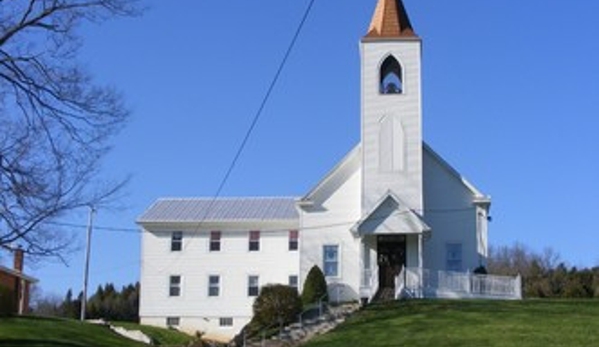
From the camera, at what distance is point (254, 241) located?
161 ft

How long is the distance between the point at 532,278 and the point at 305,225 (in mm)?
19937

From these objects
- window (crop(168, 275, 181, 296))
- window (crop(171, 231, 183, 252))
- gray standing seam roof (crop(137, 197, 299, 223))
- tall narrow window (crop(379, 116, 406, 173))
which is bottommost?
window (crop(168, 275, 181, 296))

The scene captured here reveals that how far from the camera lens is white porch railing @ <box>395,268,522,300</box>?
1518 inches

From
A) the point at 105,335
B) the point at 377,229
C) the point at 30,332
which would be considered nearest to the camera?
the point at 30,332

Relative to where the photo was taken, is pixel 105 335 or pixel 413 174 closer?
pixel 105 335

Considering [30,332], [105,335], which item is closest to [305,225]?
[105,335]

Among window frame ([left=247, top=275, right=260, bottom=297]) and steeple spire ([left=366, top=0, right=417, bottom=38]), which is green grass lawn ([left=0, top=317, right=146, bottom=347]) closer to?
window frame ([left=247, top=275, right=260, bottom=297])

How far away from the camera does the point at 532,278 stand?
56.5 metres

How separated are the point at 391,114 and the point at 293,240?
32.8 ft

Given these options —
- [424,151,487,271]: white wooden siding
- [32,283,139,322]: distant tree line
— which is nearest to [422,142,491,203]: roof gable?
[424,151,487,271]: white wooden siding

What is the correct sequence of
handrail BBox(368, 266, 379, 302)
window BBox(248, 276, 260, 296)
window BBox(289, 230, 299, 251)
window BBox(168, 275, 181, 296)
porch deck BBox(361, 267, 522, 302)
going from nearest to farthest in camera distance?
porch deck BBox(361, 267, 522, 302) < handrail BBox(368, 266, 379, 302) < window BBox(248, 276, 260, 296) < window BBox(289, 230, 299, 251) < window BBox(168, 275, 181, 296)

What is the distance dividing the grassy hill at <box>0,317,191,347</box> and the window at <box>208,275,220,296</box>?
12.1 m

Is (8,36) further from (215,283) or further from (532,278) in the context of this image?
(532,278)

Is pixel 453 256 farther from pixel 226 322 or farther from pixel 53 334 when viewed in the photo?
pixel 53 334
